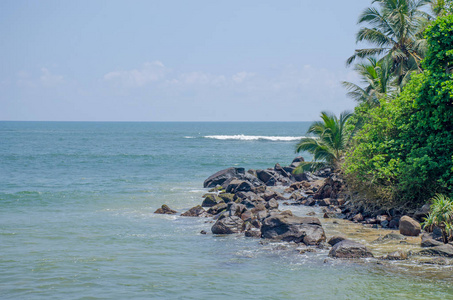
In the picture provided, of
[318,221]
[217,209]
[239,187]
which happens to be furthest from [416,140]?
[239,187]

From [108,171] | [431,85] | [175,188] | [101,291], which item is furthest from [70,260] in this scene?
[108,171]

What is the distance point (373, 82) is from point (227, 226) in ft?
44.5

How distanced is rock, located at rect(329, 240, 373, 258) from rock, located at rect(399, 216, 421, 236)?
3.31 metres

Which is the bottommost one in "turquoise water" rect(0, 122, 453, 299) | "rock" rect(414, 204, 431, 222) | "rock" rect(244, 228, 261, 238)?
"turquoise water" rect(0, 122, 453, 299)

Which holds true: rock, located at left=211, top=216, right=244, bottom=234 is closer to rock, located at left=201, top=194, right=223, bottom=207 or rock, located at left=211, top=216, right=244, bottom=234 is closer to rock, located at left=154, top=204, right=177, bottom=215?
rock, located at left=154, top=204, right=177, bottom=215

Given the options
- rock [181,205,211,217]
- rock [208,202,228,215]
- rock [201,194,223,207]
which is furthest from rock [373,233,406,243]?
rock [201,194,223,207]

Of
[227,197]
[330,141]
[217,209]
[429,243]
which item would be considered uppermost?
[330,141]

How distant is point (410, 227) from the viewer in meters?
18.0

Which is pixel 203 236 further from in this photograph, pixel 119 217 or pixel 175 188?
pixel 175 188

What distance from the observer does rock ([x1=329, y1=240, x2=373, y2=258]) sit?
15.3 metres

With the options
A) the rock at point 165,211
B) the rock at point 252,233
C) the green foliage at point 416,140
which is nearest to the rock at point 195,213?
the rock at point 165,211

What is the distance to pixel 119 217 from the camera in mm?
23625

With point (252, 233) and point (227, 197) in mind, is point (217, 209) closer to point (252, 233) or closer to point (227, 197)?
point (227, 197)

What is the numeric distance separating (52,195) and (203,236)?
51.0ft
